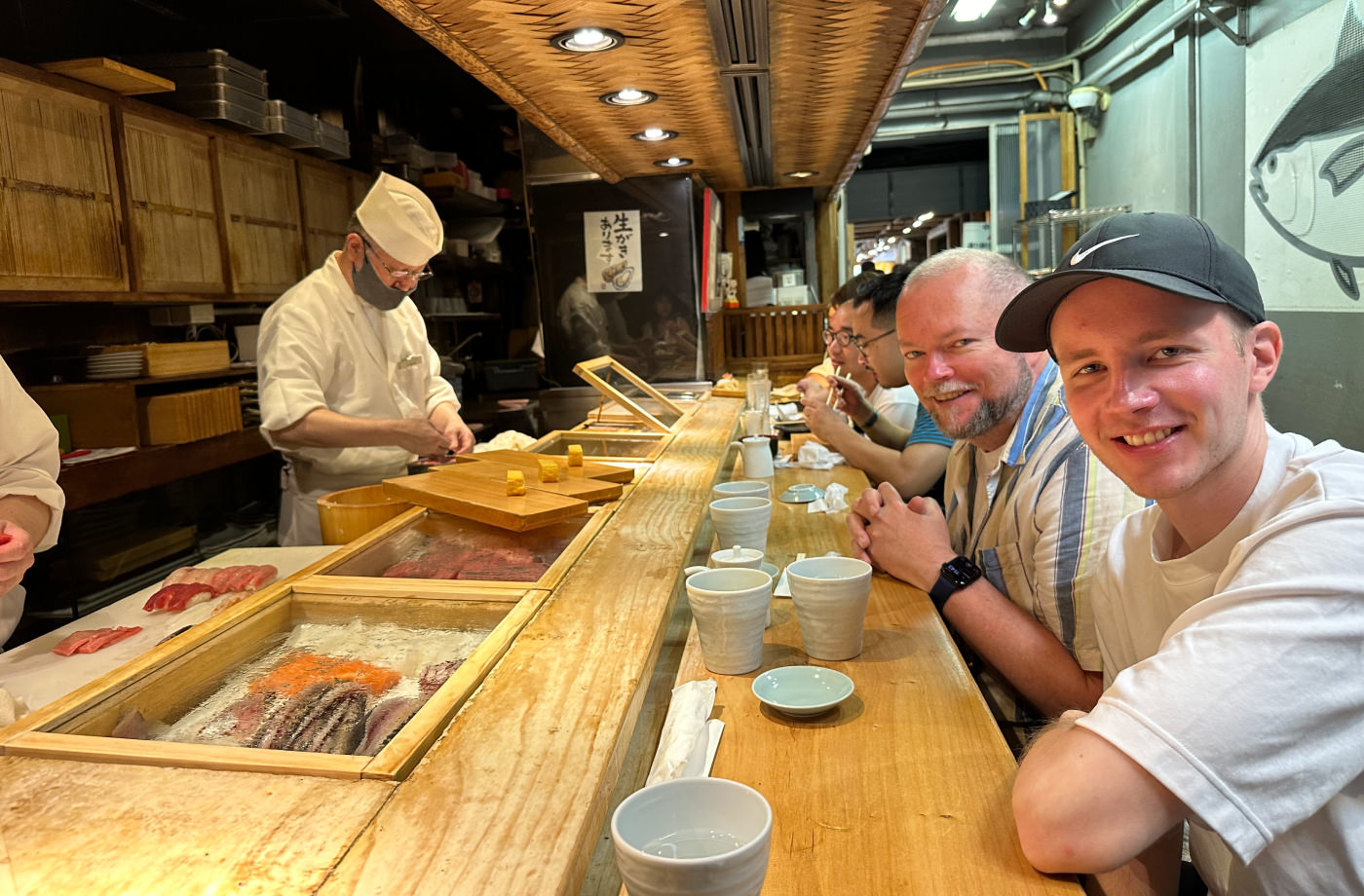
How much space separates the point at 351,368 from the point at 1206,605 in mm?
2931

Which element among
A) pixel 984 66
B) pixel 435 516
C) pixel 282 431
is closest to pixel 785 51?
pixel 435 516

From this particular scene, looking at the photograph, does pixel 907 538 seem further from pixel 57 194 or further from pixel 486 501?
pixel 57 194

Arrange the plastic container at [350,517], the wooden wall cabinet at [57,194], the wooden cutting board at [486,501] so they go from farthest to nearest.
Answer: the wooden wall cabinet at [57,194] → the plastic container at [350,517] → the wooden cutting board at [486,501]

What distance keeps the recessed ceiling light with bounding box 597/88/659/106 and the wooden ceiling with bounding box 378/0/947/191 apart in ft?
0.13

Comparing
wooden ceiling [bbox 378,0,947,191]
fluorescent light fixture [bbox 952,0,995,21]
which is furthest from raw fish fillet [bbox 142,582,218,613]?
fluorescent light fixture [bbox 952,0,995,21]

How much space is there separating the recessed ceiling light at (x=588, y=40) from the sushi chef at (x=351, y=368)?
97 cm

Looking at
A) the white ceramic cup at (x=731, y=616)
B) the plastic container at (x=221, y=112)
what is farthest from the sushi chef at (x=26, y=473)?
the plastic container at (x=221, y=112)

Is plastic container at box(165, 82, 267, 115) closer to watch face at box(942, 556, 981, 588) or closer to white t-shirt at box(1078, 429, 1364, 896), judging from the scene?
watch face at box(942, 556, 981, 588)

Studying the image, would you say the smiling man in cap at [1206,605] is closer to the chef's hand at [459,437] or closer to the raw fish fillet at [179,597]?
the raw fish fillet at [179,597]

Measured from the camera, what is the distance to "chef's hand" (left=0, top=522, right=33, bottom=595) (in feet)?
5.35

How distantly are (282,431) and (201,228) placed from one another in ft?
8.39

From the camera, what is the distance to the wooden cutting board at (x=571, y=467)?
8.17 feet

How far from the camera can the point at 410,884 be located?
78 centimetres

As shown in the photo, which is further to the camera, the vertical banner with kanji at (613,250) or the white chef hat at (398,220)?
the vertical banner with kanji at (613,250)
